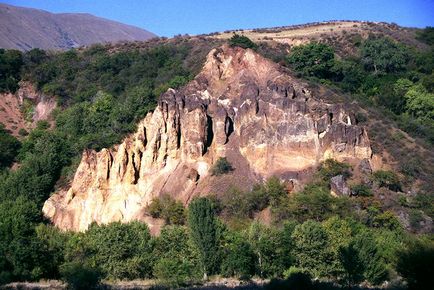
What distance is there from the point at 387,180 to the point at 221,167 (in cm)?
1380

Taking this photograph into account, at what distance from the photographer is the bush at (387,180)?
5116cm

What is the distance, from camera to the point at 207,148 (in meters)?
57.2

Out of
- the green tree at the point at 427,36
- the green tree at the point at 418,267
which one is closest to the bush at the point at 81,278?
the green tree at the point at 418,267

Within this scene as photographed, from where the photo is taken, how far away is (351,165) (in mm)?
52656

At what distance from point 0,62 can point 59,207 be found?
39.8 meters

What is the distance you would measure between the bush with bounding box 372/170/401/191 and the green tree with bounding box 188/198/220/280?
15074mm

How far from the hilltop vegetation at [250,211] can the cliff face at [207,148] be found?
199 centimetres

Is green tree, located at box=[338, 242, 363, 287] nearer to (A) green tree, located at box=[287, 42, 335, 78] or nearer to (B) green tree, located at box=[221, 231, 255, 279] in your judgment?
(B) green tree, located at box=[221, 231, 255, 279]

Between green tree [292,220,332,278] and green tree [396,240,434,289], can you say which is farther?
green tree [292,220,332,278]

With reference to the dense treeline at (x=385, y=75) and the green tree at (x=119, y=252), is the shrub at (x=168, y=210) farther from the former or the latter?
the dense treeline at (x=385, y=75)

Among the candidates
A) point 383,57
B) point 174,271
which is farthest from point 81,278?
point 383,57

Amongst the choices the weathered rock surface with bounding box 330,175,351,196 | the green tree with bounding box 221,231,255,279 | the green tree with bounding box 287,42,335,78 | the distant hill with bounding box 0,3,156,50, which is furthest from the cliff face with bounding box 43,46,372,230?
the distant hill with bounding box 0,3,156,50

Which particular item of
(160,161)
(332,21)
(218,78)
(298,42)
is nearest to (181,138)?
(160,161)

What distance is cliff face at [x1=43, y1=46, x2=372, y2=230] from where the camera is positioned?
53.9m
